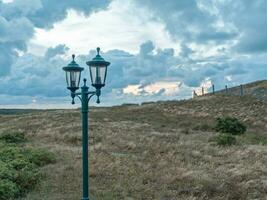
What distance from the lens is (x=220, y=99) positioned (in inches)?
2512

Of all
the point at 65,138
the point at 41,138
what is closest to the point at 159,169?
the point at 65,138

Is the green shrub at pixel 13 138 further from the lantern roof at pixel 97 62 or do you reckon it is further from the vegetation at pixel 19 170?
the lantern roof at pixel 97 62

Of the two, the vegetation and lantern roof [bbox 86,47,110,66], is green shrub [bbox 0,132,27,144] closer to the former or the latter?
the vegetation

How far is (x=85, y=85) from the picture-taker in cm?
1155

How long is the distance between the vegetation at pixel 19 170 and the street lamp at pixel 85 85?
3038 millimetres

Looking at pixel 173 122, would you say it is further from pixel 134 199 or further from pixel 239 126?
pixel 134 199

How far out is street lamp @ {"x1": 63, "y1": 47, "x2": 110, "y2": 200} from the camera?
34.9 ft

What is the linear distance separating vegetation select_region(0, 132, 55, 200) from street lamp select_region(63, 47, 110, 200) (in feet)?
9.97

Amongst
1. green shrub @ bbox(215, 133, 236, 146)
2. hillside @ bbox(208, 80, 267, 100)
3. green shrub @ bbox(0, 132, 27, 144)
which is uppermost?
hillside @ bbox(208, 80, 267, 100)

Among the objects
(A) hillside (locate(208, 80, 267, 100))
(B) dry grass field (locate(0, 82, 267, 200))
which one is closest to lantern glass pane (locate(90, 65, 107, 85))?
(B) dry grass field (locate(0, 82, 267, 200))

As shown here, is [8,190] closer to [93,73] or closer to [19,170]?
[19,170]

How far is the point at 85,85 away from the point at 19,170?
6082 millimetres

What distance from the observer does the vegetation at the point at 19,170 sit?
13674 millimetres

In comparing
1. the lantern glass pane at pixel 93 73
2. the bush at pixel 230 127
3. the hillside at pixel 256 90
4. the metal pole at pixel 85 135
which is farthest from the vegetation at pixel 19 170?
the hillside at pixel 256 90
